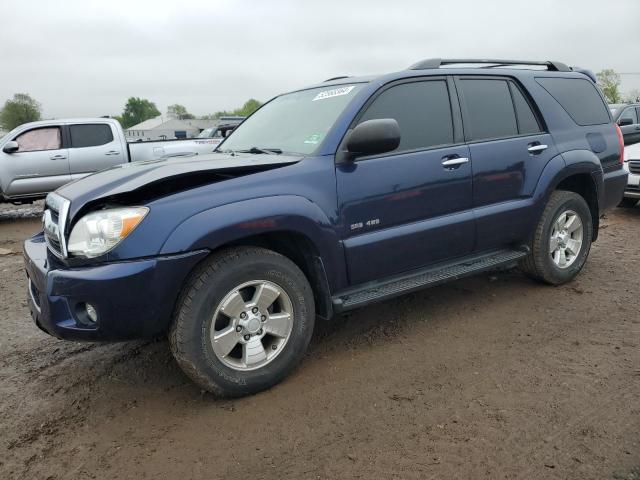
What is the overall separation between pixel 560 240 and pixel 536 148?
2.94ft

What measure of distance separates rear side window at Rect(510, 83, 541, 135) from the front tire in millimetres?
2352

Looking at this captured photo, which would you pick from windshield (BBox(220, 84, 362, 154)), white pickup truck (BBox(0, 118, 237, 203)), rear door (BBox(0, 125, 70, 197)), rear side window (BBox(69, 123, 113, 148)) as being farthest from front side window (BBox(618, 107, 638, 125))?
rear door (BBox(0, 125, 70, 197))

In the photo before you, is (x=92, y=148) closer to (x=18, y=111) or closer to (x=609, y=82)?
(x=609, y=82)

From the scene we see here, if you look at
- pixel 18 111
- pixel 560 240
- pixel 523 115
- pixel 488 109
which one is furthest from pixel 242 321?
pixel 18 111

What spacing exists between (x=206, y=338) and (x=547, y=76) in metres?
3.69

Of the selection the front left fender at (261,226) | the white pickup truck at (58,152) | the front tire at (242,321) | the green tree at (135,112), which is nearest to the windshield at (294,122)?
the front left fender at (261,226)

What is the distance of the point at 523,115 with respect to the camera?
4.20 metres

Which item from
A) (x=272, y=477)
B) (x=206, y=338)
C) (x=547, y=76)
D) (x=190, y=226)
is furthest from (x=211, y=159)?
(x=547, y=76)

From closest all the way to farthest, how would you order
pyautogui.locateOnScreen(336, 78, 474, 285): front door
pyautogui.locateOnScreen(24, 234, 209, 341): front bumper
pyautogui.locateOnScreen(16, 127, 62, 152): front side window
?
pyautogui.locateOnScreen(24, 234, 209, 341): front bumper
pyautogui.locateOnScreen(336, 78, 474, 285): front door
pyautogui.locateOnScreen(16, 127, 62, 152): front side window

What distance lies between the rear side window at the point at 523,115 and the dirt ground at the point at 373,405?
1.41 metres

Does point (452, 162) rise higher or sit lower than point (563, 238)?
higher

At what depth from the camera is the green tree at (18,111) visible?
76.0 meters

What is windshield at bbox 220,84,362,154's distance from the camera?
11.2ft

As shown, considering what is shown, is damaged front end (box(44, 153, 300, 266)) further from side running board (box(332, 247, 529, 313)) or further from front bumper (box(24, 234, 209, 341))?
side running board (box(332, 247, 529, 313))
